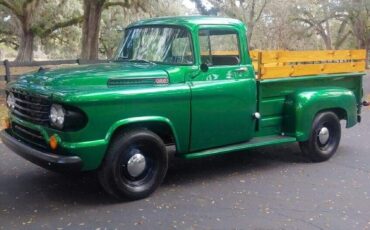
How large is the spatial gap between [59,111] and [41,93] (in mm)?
317

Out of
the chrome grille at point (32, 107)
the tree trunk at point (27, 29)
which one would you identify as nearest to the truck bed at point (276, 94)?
the chrome grille at point (32, 107)

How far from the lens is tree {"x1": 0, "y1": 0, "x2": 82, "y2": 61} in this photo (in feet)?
80.0

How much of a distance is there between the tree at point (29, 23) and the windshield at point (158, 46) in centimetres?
1871

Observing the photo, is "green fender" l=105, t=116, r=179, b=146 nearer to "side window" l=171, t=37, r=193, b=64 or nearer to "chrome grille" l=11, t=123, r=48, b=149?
"chrome grille" l=11, t=123, r=48, b=149

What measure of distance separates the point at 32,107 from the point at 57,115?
52 centimetres


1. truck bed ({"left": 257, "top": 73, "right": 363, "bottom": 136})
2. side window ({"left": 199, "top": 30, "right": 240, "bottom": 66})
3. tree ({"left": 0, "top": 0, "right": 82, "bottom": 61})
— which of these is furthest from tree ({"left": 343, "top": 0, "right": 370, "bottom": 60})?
side window ({"left": 199, "top": 30, "right": 240, "bottom": 66})

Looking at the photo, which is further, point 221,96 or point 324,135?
point 324,135

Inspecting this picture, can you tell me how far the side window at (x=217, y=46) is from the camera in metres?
5.90

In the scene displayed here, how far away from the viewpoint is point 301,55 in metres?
7.01

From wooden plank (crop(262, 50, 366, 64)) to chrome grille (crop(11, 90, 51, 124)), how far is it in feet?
9.90

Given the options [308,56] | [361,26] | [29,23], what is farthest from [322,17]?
[308,56]

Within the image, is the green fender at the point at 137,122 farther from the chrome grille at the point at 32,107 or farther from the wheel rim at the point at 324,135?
the wheel rim at the point at 324,135

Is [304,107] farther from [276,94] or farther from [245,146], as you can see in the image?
[245,146]

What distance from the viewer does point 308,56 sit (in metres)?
7.09
